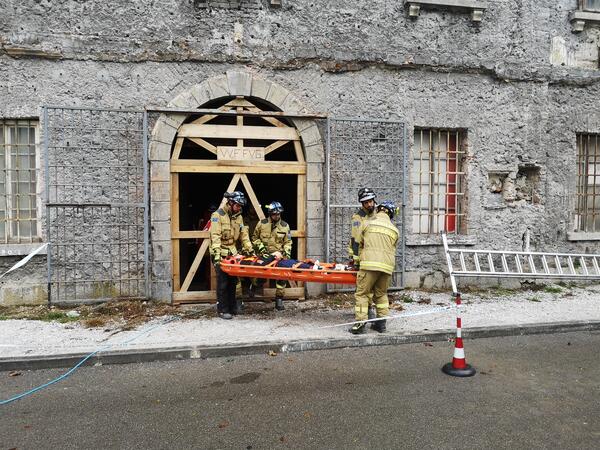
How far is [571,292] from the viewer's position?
8.54 meters

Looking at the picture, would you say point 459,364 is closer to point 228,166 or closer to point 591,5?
point 228,166

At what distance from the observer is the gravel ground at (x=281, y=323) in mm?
5590

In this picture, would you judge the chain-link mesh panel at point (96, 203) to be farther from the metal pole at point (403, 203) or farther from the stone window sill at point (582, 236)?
the stone window sill at point (582, 236)

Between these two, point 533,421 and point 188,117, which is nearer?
point 533,421

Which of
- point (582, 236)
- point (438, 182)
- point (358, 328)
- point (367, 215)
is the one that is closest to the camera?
point (358, 328)

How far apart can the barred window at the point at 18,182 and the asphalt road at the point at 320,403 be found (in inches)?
134

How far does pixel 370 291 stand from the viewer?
6.10m

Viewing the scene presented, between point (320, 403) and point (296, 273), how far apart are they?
8.03 feet

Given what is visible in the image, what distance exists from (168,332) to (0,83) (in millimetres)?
4991

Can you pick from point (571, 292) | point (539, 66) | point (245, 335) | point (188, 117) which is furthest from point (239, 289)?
point (539, 66)

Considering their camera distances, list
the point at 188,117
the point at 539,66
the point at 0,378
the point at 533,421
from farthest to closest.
A: the point at 539,66 < the point at 188,117 < the point at 0,378 < the point at 533,421

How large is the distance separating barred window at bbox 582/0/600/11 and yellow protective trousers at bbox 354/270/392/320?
7630 millimetres

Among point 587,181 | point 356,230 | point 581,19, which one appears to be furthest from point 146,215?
point 581,19

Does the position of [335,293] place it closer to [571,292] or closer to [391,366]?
[391,366]
